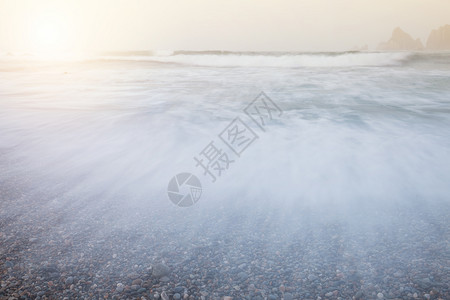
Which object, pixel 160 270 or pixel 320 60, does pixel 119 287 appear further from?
pixel 320 60

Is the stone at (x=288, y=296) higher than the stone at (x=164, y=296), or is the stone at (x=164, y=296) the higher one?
the stone at (x=164, y=296)

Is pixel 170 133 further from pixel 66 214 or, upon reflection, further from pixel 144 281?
pixel 144 281

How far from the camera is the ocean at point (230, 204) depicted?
230 centimetres

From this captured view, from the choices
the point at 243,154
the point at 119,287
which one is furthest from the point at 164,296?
the point at 243,154

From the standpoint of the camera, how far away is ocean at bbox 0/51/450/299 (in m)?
2.30

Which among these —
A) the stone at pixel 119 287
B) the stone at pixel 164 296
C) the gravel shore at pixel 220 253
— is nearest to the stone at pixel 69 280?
the gravel shore at pixel 220 253

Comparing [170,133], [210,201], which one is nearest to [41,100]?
[170,133]

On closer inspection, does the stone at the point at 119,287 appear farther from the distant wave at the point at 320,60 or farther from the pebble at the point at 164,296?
the distant wave at the point at 320,60

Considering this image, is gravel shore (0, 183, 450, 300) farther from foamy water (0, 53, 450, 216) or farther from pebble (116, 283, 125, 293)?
foamy water (0, 53, 450, 216)

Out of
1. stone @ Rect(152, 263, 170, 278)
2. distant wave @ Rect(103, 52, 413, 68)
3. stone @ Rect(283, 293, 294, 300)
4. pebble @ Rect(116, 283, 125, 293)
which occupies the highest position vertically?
distant wave @ Rect(103, 52, 413, 68)

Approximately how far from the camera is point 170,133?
619 centimetres

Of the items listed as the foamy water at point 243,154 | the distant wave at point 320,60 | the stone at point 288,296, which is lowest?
the stone at point 288,296

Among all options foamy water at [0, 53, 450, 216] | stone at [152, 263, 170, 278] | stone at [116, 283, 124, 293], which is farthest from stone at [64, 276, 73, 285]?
foamy water at [0, 53, 450, 216]

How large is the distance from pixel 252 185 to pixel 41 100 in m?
8.92
